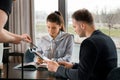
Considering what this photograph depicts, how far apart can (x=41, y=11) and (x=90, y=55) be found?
272 centimetres

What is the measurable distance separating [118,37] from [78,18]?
76.5 inches

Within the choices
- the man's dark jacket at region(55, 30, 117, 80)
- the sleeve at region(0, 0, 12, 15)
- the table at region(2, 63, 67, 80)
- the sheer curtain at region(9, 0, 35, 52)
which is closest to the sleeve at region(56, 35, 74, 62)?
the table at region(2, 63, 67, 80)

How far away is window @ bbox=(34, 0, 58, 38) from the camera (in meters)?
4.26

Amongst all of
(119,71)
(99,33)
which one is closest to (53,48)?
(99,33)

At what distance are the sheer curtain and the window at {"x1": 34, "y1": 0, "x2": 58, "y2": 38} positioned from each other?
0.18 m

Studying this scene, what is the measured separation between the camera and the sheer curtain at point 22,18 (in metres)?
4.09

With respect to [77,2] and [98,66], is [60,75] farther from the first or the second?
[77,2]

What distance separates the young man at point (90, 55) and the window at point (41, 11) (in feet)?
7.38

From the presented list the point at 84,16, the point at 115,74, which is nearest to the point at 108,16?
the point at 84,16

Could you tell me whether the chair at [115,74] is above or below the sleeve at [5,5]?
below

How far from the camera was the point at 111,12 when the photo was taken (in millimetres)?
3846

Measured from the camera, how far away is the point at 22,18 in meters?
4.11

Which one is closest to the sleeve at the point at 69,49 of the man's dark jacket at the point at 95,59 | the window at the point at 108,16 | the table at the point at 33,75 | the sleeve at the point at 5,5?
the table at the point at 33,75

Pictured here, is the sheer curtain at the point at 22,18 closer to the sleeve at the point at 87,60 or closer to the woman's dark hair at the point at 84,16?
the woman's dark hair at the point at 84,16
